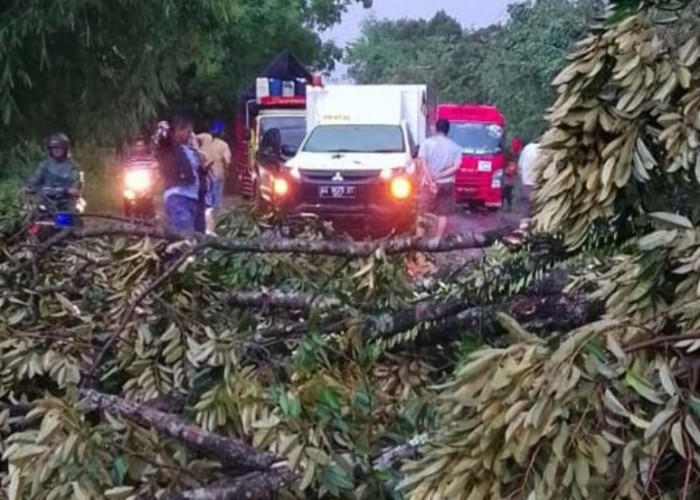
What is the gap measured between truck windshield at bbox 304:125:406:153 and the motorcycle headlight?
2.88 metres

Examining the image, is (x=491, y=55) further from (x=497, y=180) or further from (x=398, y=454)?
(x=398, y=454)

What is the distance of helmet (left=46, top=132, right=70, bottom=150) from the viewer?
10.3m

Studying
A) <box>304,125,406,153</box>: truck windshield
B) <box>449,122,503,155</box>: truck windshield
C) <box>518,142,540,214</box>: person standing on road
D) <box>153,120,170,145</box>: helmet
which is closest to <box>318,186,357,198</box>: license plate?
<box>304,125,406,153</box>: truck windshield

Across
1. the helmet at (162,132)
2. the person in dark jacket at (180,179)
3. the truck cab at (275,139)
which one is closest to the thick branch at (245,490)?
the person in dark jacket at (180,179)

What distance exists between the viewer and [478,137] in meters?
23.5

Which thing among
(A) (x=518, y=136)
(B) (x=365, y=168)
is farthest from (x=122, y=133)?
(A) (x=518, y=136)

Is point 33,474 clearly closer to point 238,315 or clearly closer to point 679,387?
point 238,315

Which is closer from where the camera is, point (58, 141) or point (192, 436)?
point (192, 436)

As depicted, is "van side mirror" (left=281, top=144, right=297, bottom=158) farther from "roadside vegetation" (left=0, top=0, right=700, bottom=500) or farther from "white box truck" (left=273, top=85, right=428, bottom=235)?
"roadside vegetation" (left=0, top=0, right=700, bottom=500)

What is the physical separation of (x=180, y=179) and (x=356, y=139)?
656cm

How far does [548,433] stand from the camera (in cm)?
221

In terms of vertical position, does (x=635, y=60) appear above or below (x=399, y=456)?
above

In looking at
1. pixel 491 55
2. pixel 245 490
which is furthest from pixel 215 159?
pixel 491 55

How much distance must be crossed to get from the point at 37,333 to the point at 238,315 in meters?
0.72
